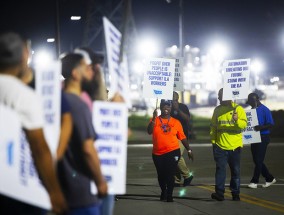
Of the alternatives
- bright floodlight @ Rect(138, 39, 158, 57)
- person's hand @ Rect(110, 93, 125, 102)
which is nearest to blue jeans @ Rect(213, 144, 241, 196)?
bright floodlight @ Rect(138, 39, 158, 57)

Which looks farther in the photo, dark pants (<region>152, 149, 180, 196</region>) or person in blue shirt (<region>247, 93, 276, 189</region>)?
person in blue shirt (<region>247, 93, 276, 189</region>)

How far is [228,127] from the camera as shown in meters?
11.0

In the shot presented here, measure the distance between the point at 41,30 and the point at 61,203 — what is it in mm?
35338

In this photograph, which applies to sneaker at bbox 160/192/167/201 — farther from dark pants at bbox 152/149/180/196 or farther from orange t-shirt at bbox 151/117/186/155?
orange t-shirt at bbox 151/117/186/155

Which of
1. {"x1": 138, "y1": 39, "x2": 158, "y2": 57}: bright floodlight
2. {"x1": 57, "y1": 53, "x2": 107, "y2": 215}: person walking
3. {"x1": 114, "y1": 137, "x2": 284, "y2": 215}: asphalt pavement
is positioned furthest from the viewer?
{"x1": 138, "y1": 39, "x2": 158, "y2": 57}: bright floodlight

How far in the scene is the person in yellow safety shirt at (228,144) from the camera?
10.9 m

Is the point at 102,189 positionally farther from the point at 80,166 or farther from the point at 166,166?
the point at 166,166

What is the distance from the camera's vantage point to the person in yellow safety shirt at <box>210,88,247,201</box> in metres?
10.9

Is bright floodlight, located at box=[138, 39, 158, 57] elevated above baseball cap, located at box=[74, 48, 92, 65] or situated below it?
above

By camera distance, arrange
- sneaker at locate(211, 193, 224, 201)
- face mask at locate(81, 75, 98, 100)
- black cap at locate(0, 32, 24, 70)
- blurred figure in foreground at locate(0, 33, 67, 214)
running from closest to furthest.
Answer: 1. blurred figure in foreground at locate(0, 33, 67, 214)
2. black cap at locate(0, 32, 24, 70)
3. face mask at locate(81, 75, 98, 100)
4. sneaker at locate(211, 193, 224, 201)

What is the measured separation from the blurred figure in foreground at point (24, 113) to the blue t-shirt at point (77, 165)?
0.51 metres

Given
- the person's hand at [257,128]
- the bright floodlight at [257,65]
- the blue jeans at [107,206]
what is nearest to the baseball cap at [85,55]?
the blue jeans at [107,206]

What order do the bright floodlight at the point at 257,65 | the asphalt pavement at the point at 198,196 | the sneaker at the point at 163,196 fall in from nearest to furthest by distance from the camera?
the asphalt pavement at the point at 198,196, the sneaker at the point at 163,196, the bright floodlight at the point at 257,65

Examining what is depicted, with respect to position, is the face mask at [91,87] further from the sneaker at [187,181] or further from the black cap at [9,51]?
the sneaker at [187,181]
